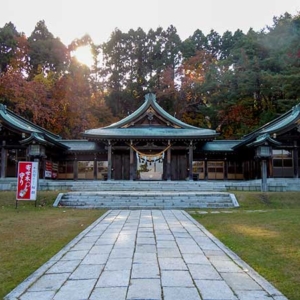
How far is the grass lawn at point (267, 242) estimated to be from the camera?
4.80 meters

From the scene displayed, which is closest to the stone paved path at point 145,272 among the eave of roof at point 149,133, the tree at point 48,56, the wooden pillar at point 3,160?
the eave of roof at point 149,133

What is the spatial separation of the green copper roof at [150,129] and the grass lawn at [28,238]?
1123 cm

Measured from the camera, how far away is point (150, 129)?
27109 millimetres

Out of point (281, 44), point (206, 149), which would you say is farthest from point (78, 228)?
point (281, 44)

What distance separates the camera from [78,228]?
9297mm

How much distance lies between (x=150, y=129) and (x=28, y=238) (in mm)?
19861

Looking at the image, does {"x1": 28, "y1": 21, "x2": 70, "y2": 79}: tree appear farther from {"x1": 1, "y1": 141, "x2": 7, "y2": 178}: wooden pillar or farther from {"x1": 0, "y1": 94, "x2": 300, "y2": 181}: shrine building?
{"x1": 1, "y1": 141, "x2": 7, "y2": 178}: wooden pillar

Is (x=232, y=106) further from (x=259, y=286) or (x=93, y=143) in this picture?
(x=259, y=286)

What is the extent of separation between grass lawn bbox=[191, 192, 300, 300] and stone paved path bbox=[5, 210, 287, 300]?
0.23 m

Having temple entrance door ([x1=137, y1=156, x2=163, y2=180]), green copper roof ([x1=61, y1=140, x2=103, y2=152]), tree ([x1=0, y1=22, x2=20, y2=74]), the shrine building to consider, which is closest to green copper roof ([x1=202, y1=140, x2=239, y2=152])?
the shrine building

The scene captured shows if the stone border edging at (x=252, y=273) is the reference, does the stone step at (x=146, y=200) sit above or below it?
above

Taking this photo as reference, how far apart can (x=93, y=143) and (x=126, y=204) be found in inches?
575

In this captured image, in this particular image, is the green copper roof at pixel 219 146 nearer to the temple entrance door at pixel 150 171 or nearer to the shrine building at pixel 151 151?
the shrine building at pixel 151 151

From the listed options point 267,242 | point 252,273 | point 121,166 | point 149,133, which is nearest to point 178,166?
point 149,133
